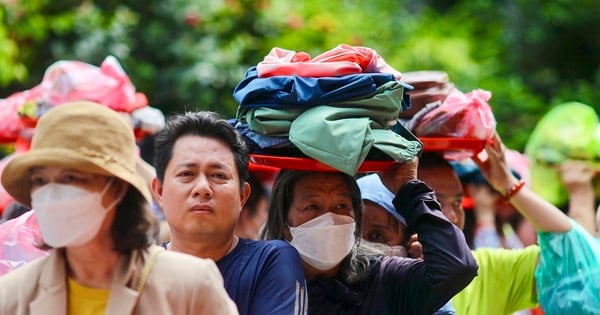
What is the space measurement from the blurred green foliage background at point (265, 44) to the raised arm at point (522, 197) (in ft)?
17.7

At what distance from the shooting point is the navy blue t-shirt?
413cm

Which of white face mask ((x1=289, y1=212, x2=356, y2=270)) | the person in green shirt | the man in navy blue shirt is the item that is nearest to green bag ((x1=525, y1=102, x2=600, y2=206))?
the person in green shirt

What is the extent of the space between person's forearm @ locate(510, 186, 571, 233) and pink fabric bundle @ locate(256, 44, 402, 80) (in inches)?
42.2

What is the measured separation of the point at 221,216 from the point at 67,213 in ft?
3.05

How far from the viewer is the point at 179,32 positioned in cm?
1194

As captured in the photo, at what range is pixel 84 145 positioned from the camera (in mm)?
3434

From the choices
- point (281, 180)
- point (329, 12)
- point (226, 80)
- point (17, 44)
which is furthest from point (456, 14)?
point (281, 180)

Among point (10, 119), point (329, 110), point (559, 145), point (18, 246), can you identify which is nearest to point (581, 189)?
point (559, 145)

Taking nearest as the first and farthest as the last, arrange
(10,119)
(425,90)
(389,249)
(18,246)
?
(18,246) < (389,249) < (425,90) < (10,119)

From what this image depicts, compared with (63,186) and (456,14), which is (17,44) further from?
(63,186)

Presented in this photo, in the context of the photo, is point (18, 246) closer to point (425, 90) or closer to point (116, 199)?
point (116, 199)

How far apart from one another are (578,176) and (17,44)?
22.2ft

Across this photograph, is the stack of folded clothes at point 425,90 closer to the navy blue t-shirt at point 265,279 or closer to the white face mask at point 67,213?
the navy blue t-shirt at point 265,279

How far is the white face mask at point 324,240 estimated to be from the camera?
4.52 m
